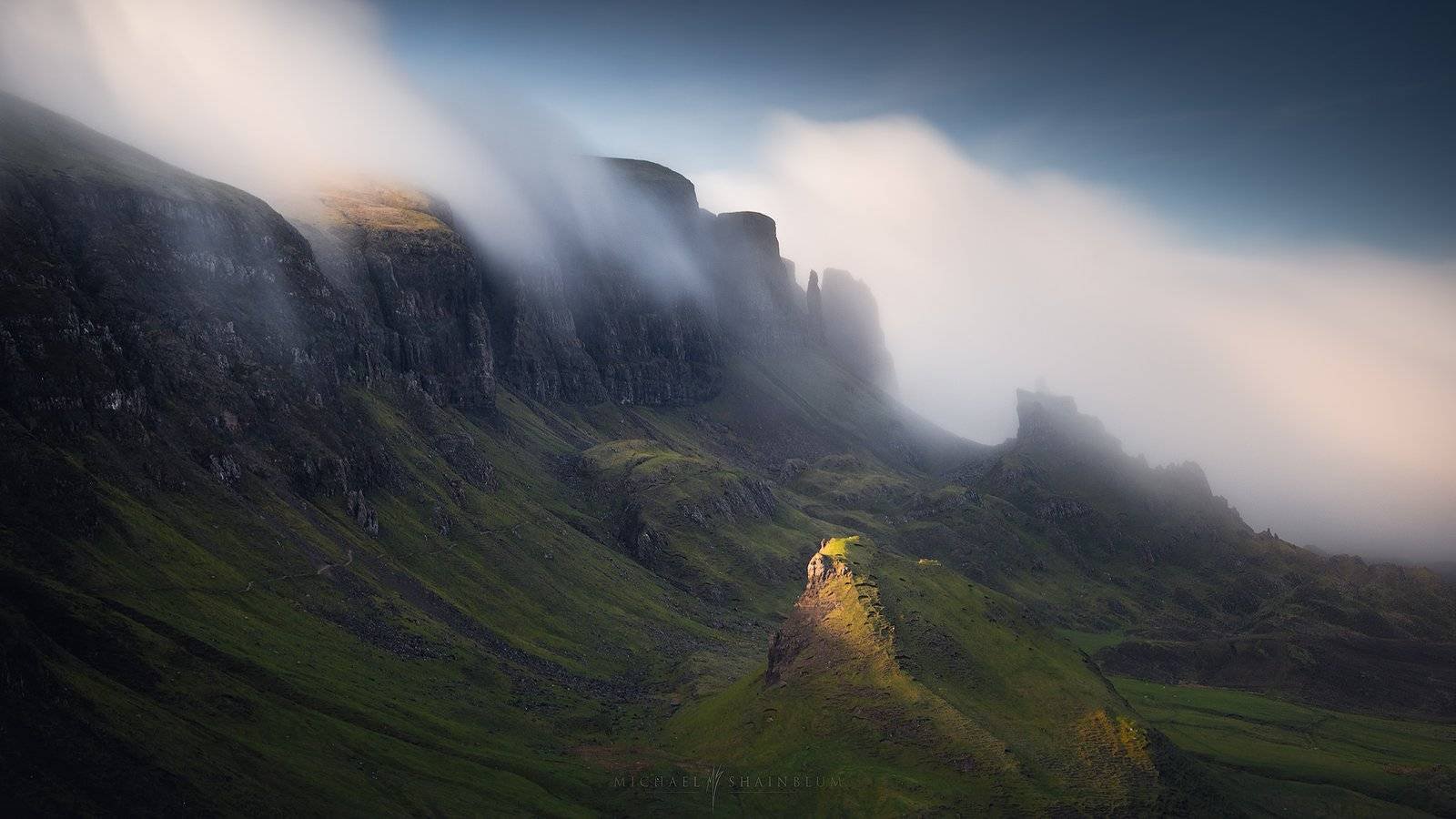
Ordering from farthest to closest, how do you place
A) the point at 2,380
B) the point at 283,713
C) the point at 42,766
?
1. the point at 2,380
2. the point at 283,713
3. the point at 42,766

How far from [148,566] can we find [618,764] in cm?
9994

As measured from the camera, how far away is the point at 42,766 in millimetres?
101125

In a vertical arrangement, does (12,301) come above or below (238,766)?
→ above

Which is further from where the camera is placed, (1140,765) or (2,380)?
(2,380)

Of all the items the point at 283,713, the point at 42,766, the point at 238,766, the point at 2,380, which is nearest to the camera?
the point at 42,766

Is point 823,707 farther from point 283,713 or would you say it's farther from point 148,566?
point 148,566

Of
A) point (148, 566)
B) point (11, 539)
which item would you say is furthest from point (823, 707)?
point (11, 539)

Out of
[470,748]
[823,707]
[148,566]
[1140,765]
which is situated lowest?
[470,748]
